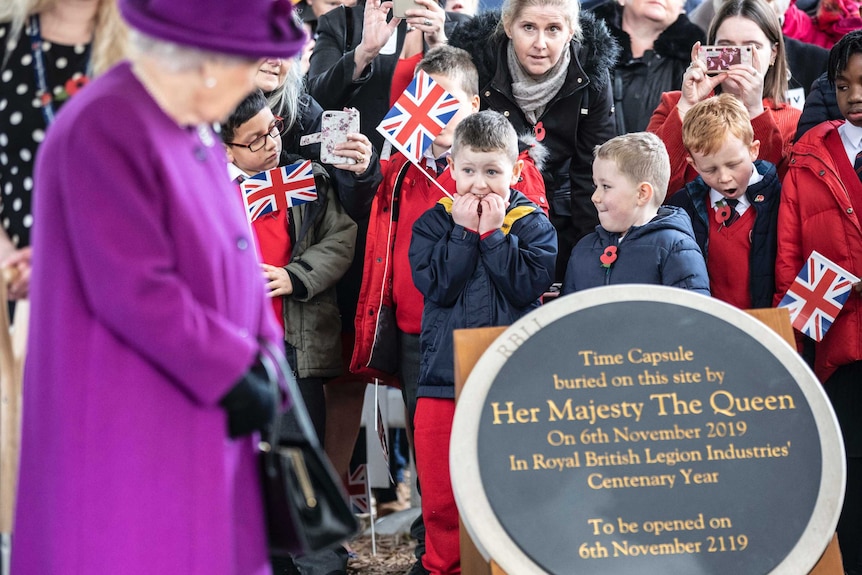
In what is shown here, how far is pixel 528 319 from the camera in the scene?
3.35m

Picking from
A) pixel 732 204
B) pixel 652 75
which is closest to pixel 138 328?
pixel 732 204

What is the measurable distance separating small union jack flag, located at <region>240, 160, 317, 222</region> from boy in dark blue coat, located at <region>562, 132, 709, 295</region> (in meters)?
1.14

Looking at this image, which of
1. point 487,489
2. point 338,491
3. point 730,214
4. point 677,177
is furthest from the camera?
point 677,177

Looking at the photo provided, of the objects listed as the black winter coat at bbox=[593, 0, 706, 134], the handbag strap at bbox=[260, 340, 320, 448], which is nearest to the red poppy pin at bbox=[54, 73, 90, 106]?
the handbag strap at bbox=[260, 340, 320, 448]

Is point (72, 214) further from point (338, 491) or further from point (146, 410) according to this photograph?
point (338, 491)

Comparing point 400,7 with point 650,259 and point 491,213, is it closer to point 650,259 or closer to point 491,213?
point 491,213

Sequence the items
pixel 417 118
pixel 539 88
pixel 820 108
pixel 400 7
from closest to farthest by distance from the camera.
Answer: pixel 417 118, pixel 820 108, pixel 539 88, pixel 400 7

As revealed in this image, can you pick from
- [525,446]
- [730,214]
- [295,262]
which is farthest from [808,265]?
[295,262]

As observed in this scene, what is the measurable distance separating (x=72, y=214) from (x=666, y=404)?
5.73 ft

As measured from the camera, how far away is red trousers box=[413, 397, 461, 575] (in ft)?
A: 13.7

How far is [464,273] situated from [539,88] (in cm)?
128

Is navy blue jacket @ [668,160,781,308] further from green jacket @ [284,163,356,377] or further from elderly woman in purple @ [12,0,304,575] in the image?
elderly woman in purple @ [12,0,304,575]

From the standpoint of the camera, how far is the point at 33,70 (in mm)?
2910

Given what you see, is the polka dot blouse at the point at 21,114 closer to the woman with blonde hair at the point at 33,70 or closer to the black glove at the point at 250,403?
the woman with blonde hair at the point at 33,70
